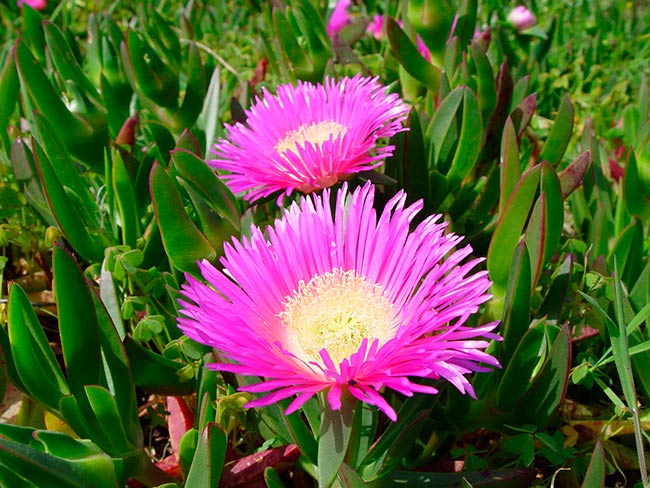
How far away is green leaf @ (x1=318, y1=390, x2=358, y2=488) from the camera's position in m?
0.55

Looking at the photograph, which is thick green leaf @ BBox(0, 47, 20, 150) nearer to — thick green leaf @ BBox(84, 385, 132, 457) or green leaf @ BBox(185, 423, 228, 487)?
thick green leaf @ BBox(84, 385, 132, 457)

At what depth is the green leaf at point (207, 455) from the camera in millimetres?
582

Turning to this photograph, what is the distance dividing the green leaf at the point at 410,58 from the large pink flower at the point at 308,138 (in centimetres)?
11

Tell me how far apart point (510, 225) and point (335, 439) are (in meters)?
0.30

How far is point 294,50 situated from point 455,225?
453 mm

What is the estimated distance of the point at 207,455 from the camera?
22.9 inches

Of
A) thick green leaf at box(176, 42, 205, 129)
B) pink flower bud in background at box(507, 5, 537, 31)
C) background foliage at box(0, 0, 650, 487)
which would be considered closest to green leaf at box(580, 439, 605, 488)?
background foliage at box(0, 0, 650, 487)

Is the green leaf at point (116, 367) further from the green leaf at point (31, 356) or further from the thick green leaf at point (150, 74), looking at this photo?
the thick green leaf at point (150, 74)

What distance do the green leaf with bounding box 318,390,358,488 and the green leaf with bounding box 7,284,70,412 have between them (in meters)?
0.29

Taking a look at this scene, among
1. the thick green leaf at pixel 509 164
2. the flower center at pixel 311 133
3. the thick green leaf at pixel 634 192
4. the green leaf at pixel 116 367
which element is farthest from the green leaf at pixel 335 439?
the thick green leaf at pixel 634 192

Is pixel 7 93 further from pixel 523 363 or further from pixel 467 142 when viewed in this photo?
pixel 523 363

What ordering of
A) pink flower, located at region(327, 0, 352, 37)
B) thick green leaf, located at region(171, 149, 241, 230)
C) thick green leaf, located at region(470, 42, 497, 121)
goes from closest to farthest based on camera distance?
thick green leaf, located at region(171, 149, 241, 230) → thick green leaf, located at region(470, 42, 497, 121) → pink flower, located at region(327, 0, 352, 37)

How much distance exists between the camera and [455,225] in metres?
0.98

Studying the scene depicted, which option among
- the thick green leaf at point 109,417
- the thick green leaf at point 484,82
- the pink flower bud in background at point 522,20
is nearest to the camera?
the thick green leaf at point 109,417
